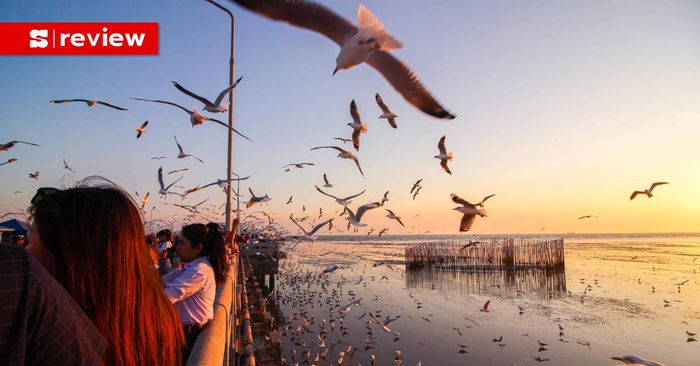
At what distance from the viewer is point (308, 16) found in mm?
4293

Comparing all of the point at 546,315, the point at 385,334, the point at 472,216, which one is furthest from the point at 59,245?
the point at 546,315

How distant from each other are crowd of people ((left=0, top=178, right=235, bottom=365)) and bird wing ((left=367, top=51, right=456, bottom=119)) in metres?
3.97

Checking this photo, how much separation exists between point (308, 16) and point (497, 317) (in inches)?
620

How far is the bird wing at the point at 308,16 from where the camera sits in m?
3.97

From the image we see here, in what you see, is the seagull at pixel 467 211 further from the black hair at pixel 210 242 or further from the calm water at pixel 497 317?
the calm water at pixel 497 317

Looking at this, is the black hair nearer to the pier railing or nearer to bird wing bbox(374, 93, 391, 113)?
bird wing bbox(374, 93, 391, 113)

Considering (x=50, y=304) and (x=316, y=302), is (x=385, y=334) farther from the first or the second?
(x=50, y=304)

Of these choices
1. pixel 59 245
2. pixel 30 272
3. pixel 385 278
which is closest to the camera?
pixel 30 272

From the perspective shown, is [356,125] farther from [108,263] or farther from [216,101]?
[108,263]

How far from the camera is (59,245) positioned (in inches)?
55.2

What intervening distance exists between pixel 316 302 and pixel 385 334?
17.8ft

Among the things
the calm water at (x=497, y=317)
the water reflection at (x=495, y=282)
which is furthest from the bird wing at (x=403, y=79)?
the water reflection at (x=495, y=282)

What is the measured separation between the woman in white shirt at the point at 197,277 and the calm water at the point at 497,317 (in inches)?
292

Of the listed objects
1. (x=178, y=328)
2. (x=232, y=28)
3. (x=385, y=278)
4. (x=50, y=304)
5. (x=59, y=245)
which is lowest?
(x=385, y=278)
